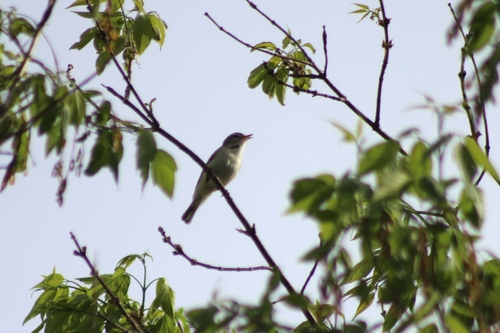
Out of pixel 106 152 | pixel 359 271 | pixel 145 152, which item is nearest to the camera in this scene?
pixel 145 152

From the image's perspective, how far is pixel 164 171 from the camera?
250 cm

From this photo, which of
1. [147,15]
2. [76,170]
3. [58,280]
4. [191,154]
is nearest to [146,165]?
[76,170]

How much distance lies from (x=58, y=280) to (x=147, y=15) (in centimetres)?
177

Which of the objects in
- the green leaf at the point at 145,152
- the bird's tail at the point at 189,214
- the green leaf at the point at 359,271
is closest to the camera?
the green leaf at the point at 145,152

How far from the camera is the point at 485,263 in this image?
2.21 meters

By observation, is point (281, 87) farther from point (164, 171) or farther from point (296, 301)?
point (296, 301)

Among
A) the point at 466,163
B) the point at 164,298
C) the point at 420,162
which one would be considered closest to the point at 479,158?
the point at 466,163

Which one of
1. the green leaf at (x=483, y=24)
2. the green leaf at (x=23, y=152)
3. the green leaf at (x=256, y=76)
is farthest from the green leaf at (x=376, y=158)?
the green leaf at (x=256, y=76)

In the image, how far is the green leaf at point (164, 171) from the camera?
8.15ft

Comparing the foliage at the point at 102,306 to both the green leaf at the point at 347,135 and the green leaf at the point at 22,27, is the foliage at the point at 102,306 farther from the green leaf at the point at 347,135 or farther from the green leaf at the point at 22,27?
the green leaf at the point at 347,135

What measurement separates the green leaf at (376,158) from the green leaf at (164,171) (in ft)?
2.96

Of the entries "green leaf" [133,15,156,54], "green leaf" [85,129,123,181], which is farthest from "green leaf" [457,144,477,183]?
"green leaf" [133,15,156,54]

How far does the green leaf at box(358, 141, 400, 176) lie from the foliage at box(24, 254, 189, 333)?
8.11 feet

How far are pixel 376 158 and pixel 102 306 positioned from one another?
119 inches
